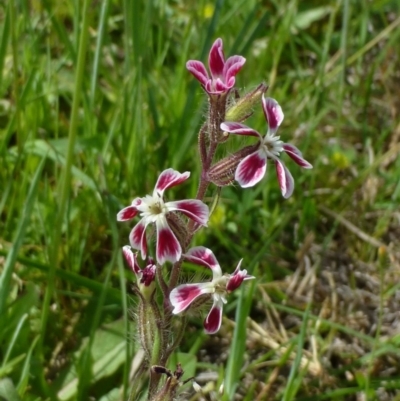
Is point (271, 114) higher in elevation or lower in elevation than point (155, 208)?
higher

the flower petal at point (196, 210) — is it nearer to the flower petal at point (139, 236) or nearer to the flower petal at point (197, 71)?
the flower petal at point (139, 236)

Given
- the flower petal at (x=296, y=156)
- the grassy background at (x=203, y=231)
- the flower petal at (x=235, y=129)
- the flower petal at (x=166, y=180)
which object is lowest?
the grassy background at (x=203, y=231)

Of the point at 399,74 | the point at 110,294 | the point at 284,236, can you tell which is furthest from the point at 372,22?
the point at 110,294

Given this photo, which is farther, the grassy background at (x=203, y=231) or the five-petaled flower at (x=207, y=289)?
the grassy background at (x=203, y=231)

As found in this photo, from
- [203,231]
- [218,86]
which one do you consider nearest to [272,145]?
[218,86]

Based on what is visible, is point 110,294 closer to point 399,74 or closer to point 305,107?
point 305,107

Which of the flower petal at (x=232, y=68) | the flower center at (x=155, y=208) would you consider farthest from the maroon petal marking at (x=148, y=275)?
the flower petal at (x=232, y=68)

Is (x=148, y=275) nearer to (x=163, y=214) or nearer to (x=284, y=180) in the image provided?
(x=163, y=214)
